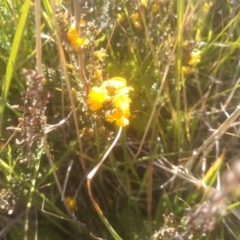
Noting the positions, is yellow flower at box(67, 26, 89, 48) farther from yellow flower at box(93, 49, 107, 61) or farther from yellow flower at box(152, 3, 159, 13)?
yellow flower at box(152, 3, 159, 13)

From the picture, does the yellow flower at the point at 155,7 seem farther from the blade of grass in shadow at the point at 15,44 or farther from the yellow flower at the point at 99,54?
the blade of grass in shadow at the point at 15,44

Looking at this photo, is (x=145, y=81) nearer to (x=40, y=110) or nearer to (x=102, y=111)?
(x=102, y=111)

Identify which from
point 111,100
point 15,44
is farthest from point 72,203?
point 15,44

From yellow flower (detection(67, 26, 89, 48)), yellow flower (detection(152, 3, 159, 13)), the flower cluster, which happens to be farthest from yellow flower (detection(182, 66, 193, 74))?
yellow flower (detection(67, 26, 89, 48))

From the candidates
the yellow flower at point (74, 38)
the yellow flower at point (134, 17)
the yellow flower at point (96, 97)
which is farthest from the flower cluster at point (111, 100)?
the yellow flower at point (134, 17)

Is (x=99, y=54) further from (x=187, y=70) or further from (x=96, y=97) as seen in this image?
(x=187, y=70)

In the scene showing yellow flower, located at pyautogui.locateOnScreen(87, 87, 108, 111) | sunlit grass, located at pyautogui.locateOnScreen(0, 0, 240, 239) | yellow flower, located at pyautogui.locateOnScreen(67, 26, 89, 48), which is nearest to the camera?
yellow flower, located at pyautogui.locateOnScreen(67, 26, 89, 48)
